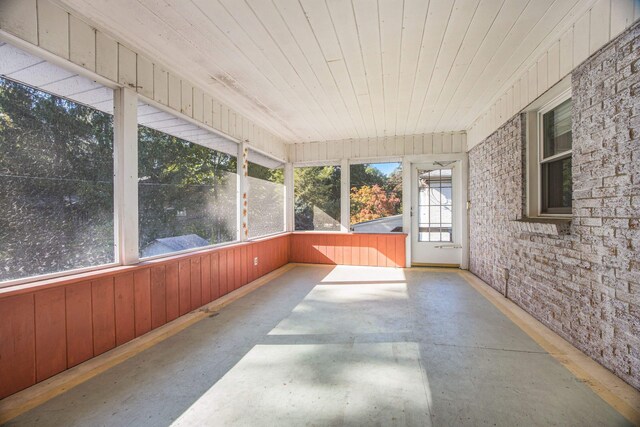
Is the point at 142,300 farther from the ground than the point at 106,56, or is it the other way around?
the point at 106,56

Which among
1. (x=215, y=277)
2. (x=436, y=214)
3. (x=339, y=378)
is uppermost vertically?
(x=436, y=214)

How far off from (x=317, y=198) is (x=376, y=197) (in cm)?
127

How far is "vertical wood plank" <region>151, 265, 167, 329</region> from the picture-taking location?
2.73 metres

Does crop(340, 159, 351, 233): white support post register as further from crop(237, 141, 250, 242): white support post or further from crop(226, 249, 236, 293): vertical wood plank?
crop(226, 249, 236, 293): vertical wood plank

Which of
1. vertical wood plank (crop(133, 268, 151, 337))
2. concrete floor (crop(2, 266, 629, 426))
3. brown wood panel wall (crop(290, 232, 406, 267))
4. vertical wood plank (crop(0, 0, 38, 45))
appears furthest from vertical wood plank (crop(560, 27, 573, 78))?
vertical wood plank (crop(133, 268, 151, 337))

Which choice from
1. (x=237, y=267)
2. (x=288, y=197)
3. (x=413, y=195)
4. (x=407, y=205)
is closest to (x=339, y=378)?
(x=237, y=267)

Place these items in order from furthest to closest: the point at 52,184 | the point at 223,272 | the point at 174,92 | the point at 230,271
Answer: the point at 230,271, the point at 223,272, the point at 174,92, the point at 52,184

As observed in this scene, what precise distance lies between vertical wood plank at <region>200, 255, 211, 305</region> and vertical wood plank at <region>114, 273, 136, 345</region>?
95cm

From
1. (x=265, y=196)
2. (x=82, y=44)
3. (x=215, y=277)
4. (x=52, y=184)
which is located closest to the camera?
(x=52, y=184)

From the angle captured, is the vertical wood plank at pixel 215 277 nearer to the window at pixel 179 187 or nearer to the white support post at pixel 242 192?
the window at pixel 179 187

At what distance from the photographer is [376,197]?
19.3 ft

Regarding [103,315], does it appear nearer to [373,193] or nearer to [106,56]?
[106,56]

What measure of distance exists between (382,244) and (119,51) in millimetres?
4911

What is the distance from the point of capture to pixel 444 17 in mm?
2213
